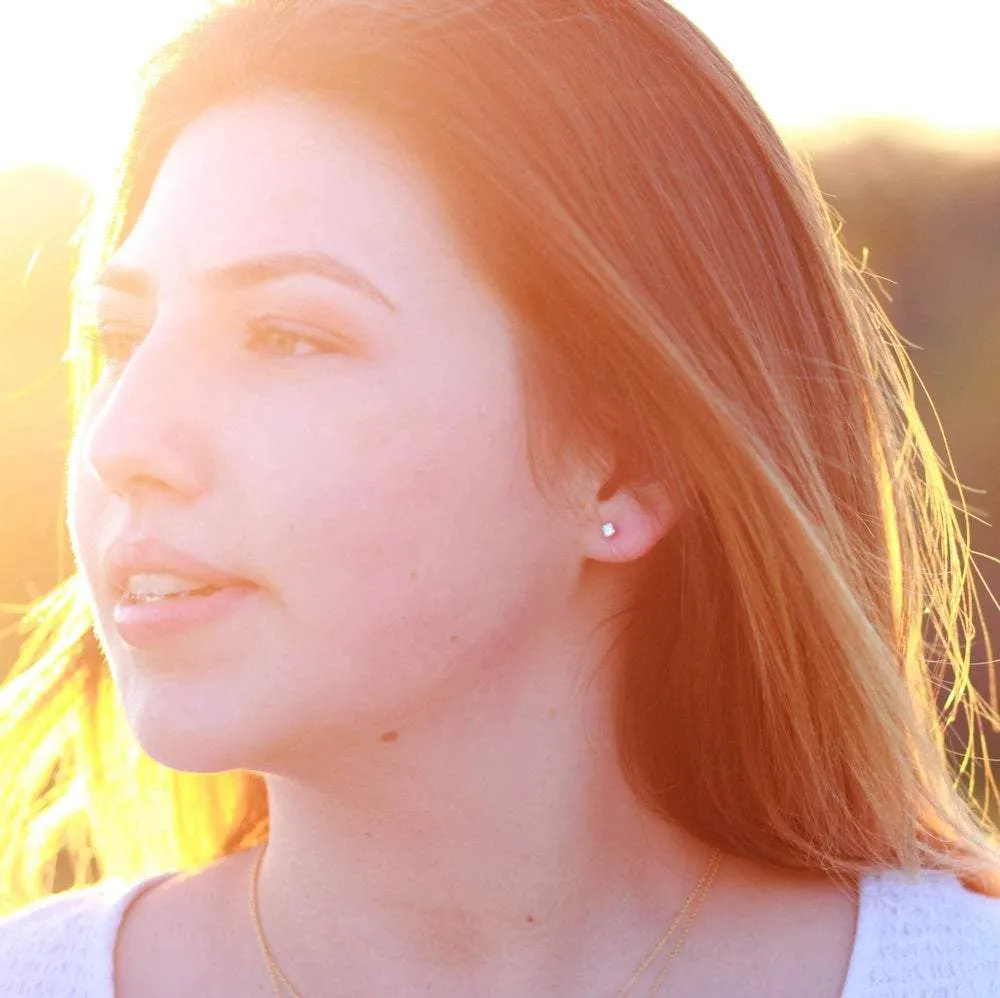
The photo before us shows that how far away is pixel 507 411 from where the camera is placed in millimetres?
2430

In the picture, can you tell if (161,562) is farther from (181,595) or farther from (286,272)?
(286,272)

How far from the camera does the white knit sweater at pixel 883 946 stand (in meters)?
2.59

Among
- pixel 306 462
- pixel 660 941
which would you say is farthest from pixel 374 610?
pixel 660 941

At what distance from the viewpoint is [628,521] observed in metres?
2.58

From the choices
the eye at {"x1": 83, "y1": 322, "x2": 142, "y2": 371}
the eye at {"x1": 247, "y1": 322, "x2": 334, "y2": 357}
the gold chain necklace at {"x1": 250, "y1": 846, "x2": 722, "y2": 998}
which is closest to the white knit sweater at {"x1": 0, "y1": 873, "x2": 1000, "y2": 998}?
the gold chain necklace at {"x1": 250, "y1": 846, "x2": 722, "y2": 998}

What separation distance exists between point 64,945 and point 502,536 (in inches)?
42.7

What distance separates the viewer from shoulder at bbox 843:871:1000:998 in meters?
2.58

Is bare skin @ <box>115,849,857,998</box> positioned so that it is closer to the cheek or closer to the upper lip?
the cheek

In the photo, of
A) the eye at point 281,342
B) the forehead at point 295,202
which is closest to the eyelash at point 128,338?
the eye at point 281,342

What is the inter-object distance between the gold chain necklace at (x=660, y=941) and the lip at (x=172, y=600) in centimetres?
65

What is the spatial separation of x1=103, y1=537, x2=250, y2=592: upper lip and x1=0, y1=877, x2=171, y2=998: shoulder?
30.4 inches

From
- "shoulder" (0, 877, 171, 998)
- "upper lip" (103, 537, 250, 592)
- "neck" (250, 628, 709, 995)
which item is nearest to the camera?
"upper lip" (103, 537, 250, 592)

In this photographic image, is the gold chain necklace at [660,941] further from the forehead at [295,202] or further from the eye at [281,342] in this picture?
the forehead at [295,202]

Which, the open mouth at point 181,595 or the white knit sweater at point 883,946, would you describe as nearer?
the open mouth at point 181,595
